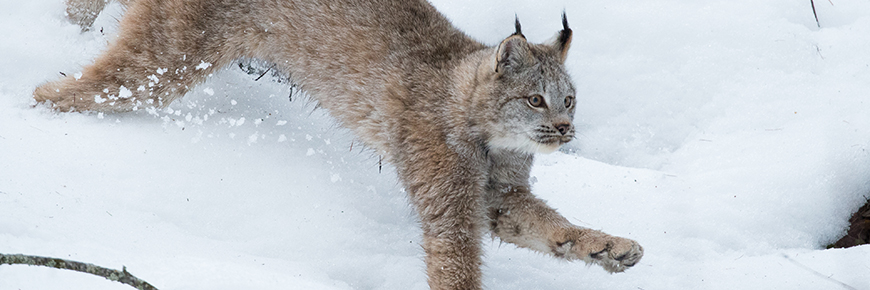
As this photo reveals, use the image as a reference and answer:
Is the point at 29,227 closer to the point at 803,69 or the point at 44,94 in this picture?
the point at 44,94

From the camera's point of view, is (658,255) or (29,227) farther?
(658,255)

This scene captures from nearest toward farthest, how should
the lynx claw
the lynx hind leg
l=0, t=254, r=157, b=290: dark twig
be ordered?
1. l=0, t=254, r=157, b=290: dark twig
2. the lynx claw
3. the lynx hind leg

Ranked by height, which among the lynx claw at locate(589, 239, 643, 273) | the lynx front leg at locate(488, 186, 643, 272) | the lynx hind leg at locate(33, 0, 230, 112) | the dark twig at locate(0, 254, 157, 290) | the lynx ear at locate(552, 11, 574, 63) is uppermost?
the lynx hind leg at locate(33, 0, 230, 112)

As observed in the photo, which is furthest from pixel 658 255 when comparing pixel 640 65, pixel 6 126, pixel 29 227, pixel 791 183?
pixel 6 126

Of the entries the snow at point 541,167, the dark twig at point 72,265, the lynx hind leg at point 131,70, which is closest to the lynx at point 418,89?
the lynx hind leg at point 131,70

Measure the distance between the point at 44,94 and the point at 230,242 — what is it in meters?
1.89

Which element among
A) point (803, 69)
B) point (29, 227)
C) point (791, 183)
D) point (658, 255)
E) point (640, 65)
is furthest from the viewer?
point (640, 65)

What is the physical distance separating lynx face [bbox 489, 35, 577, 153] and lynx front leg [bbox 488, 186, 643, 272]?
0.42 metres

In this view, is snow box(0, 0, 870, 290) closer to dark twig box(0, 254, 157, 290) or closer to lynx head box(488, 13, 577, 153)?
dark twig box(0, 254, 157, 290)

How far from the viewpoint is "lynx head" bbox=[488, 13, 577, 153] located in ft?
13.0

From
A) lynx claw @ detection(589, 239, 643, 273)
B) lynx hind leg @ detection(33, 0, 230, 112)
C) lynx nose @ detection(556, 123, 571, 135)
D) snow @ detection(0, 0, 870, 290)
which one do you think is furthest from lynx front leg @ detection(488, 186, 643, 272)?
lynx hind leg @ detection(33, 0, 230, 112)

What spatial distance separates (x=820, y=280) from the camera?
4055mm

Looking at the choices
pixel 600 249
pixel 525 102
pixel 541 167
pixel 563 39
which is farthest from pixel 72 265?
pixel 541 167

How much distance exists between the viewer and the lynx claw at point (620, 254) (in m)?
3.83
